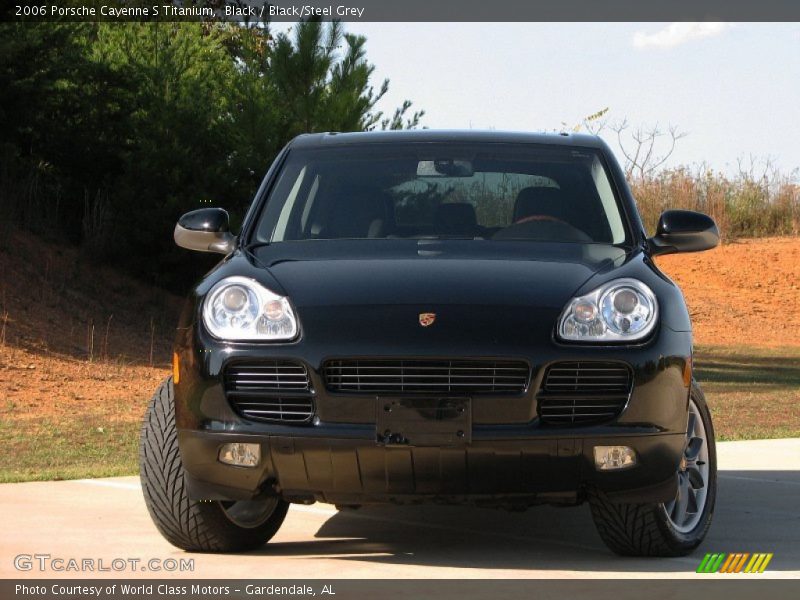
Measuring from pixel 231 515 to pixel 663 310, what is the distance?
6.28ft

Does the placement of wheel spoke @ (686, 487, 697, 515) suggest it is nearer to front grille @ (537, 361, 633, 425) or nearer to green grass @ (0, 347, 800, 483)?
front grille @ (537, 361, 633, 425)

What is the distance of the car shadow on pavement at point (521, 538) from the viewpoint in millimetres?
5660

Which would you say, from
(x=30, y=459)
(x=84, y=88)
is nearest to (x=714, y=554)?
(x=30, y=459)

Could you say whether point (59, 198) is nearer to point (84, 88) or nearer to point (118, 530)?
point (84, 88)

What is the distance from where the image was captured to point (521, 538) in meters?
6.36

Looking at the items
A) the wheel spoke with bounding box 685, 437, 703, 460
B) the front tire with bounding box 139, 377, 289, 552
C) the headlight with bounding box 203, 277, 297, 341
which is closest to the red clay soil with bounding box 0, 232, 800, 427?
the front tire with bounding box 139, 377, 289, 552

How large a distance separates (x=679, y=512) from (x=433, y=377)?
1396 millimetres

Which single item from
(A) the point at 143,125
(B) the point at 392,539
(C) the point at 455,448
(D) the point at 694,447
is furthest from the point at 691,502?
(A) the point at 143,125

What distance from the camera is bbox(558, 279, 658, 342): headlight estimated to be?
5234 mm

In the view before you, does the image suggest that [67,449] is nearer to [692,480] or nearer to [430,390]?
[692,480]

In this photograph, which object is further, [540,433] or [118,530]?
[118,530]

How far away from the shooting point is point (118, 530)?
6441 mm

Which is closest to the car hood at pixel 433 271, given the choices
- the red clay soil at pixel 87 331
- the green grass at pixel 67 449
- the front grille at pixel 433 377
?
the front grille at pixel 433 377

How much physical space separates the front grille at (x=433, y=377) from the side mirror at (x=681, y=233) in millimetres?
1306
